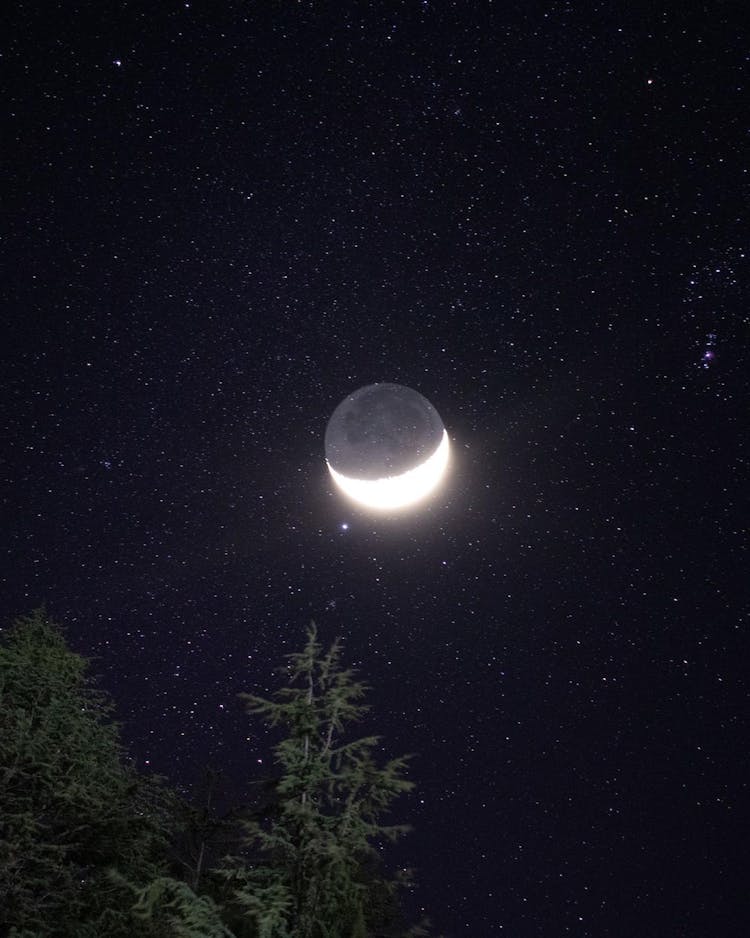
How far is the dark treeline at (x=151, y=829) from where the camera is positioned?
23.3 feet

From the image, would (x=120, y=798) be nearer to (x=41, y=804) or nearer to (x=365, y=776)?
(x=41, y=804)

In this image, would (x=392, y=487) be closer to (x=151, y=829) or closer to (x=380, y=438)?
(x=380, y=438)

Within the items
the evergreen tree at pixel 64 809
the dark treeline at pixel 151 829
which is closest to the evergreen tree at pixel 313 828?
the dark treeline at pixel 151 829

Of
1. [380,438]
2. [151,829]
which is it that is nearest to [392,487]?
[380,438]

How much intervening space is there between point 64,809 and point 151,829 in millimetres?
1358

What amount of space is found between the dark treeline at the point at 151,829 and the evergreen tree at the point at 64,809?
24 mm

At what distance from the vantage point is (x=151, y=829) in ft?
35.6

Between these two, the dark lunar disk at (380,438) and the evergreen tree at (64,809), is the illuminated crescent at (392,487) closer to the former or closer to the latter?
the dark lunar disk at (380,438)

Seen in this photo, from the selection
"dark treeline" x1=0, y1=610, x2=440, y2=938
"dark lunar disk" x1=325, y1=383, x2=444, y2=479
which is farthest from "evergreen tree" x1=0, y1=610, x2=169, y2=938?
"dark lunar disk" x1=325, y1=383, x2=444, y2=479

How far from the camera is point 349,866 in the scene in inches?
286

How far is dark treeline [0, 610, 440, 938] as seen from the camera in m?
7.09

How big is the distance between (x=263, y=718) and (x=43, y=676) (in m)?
5.17

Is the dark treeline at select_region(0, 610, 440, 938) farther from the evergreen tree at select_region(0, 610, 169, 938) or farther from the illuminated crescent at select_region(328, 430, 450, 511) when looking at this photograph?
the illuminated crescent at select_region(328, 430, 450, 511)

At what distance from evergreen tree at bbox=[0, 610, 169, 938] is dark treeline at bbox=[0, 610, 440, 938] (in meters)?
0.02
